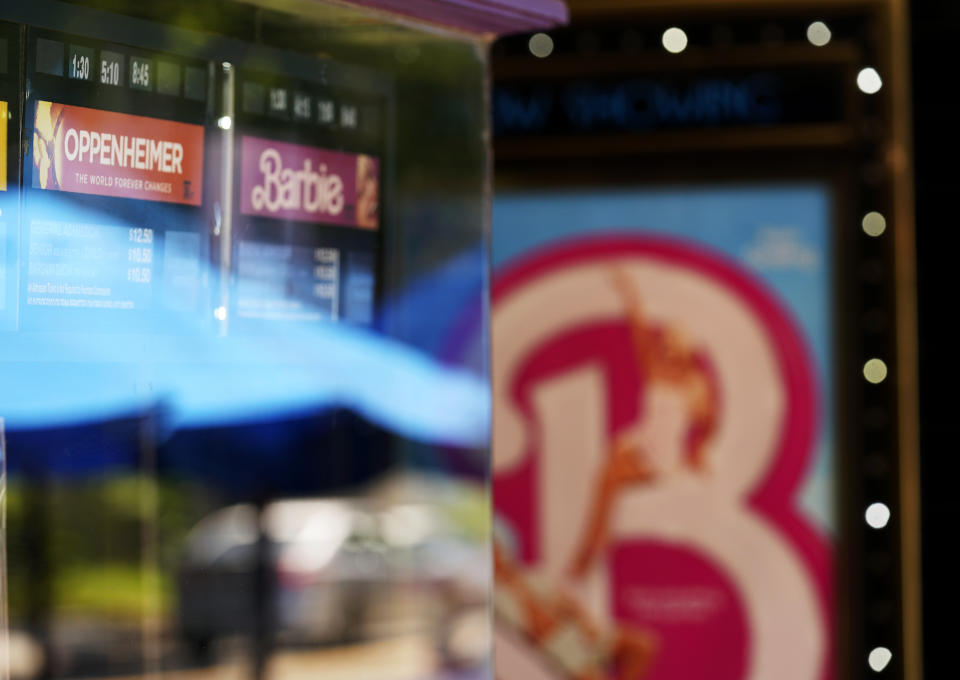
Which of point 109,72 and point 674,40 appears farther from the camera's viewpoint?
point 674,40

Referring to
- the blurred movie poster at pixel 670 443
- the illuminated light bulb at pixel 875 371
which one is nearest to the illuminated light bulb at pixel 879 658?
the blurred movie poster at pixel 670 443

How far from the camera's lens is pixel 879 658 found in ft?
9.57

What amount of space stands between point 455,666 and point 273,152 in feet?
2.28

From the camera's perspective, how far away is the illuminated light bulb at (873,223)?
2926mm

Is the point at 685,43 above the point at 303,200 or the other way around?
above

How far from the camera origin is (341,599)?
4.71ft

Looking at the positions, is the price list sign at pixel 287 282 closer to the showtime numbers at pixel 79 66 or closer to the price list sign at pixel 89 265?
the price list sign at pixel 89 265

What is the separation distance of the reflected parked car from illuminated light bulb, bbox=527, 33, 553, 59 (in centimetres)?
176

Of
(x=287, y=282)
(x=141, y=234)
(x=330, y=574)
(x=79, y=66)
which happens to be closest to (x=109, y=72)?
(x=79, y=66)

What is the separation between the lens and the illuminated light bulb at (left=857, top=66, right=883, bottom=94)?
2916 millimetres

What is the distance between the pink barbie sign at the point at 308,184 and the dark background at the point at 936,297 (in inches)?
74.3

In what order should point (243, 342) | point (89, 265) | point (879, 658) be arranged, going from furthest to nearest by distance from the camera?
point (879, 658)
point (243, 342)
point (89, 265)

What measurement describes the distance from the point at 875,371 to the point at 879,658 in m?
0.71

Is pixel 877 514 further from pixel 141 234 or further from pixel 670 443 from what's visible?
pixel 141 234
